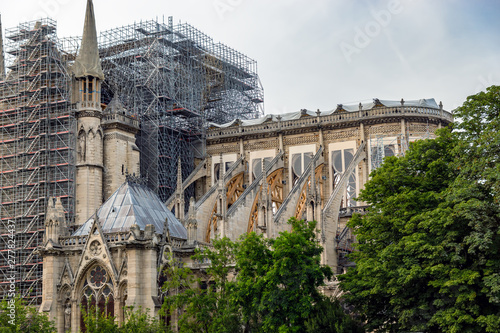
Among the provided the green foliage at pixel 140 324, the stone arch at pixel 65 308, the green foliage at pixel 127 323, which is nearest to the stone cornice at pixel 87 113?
the stone arch at pixel 65 308

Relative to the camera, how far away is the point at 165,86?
6075cm

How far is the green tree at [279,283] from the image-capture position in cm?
3388

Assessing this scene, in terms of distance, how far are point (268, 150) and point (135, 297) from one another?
26.5 metres

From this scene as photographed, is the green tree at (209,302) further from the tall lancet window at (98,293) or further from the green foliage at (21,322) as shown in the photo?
the green foliage at (21,322)

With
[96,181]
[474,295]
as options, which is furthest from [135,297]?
[96,181]

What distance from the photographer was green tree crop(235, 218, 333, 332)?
33875mm

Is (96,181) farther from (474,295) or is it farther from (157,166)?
(474,295)

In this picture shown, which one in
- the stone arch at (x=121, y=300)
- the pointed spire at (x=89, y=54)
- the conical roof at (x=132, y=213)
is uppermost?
the pointed spire at (x=89, y=54)

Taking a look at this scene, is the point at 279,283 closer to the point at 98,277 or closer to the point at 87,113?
the point at 98,277

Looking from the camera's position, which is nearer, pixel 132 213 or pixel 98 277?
pixel 98 277

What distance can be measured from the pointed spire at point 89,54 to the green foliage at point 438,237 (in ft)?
81.8

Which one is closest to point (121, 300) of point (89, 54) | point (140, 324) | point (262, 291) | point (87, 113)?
point (140, 324)

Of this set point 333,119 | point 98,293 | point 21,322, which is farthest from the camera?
point 333,119

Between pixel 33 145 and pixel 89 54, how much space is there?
7.01 m
